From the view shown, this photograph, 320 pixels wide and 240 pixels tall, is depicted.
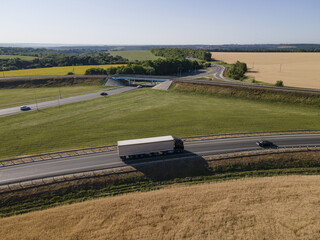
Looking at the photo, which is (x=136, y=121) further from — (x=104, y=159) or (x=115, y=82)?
(x=115, y=82)

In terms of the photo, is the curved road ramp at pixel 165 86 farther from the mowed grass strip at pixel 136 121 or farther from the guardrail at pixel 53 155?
the guardrail at pixel 53 155

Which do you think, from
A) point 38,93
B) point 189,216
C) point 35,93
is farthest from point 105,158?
point 38,93

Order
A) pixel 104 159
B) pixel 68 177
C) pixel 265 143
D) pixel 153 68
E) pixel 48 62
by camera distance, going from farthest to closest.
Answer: pixel 48 62, pixel 153 68, pixel 265 143, pixel 104 159, pixel 68 177

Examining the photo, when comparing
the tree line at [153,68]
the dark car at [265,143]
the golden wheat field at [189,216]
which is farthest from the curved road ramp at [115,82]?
the golden wheat field at [189,216]

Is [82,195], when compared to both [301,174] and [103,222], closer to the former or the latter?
[103,222]

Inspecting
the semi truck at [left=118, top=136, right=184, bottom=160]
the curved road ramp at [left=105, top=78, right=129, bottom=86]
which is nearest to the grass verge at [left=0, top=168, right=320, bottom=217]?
the semi truck at [left=118, top=136, right=184, bottom=160]

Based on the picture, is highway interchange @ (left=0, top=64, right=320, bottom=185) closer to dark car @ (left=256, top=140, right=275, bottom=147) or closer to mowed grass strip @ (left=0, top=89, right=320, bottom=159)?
dark car @ (left=256, top=140, right=275, bottom=147)

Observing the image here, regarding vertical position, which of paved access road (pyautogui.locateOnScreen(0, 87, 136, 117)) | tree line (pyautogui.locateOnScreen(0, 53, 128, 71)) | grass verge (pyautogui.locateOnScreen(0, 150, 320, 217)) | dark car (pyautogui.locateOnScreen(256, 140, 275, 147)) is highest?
tree line (pyautogui.locateOnScreen(0, 53, 128, 71))

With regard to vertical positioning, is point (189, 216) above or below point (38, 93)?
below
